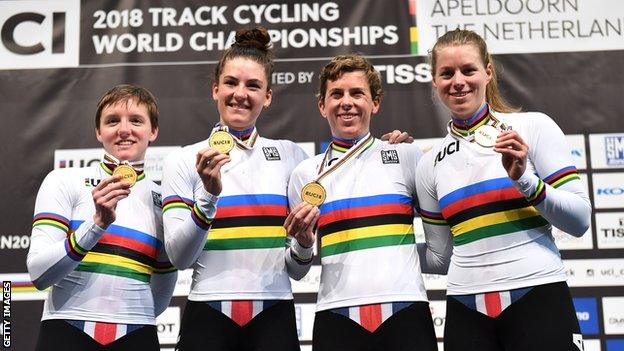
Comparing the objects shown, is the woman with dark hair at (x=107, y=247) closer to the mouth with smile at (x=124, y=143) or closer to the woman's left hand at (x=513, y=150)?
the mouth with smile at (x=124, y=143)

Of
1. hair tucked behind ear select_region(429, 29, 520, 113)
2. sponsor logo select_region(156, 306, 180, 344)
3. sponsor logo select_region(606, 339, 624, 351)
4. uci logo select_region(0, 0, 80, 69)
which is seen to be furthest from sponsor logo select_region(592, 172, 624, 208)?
uci logo select_region(0, 0, 80, 69)

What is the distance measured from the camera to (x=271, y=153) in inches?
100

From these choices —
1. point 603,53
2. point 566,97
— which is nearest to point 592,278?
point 566,97

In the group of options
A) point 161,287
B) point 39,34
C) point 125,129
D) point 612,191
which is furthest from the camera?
point 39,34

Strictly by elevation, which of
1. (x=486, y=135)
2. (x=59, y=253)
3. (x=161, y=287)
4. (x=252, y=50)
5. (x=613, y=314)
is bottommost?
(x=613, y=314)

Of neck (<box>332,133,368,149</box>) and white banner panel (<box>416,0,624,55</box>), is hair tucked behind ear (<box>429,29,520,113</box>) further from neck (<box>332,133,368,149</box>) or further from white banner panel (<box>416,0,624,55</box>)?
white banner panel (<box>416,0,624,55</box>)

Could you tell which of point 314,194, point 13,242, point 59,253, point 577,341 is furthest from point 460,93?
point 13,242

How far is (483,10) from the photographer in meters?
4.21

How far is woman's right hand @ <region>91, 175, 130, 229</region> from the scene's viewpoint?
2168 millimetres

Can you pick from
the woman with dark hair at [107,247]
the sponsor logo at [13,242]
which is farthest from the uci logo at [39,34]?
the woman with dark hair at [107,247]

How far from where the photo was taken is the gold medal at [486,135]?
Result: 2020 millimetres

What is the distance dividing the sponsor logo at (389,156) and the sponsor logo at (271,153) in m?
0.39

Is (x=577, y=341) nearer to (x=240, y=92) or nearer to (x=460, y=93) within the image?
(x=460, y=93)

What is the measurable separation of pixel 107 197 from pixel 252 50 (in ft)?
2.62
